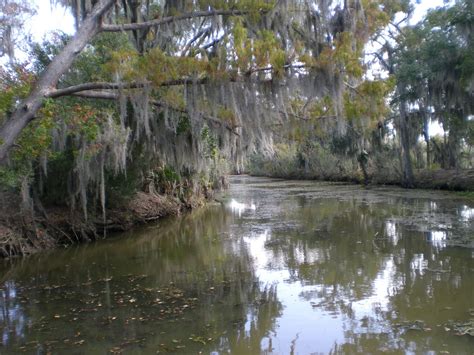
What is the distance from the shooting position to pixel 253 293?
5844mm

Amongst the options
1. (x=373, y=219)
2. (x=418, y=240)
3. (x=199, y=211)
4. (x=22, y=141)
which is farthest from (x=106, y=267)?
(x=199, y=211)

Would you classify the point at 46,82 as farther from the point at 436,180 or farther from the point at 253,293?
the point at 436,180

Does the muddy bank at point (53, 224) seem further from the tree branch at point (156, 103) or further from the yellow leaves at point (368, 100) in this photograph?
the yellow leaves at point (368, 100)

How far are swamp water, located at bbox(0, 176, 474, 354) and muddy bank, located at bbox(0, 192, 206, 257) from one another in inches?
19.3

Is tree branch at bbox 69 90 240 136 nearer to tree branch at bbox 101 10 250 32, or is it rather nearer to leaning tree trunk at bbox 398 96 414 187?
tree branch at bbox 101 10 250 32

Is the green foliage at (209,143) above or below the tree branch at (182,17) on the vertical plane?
below

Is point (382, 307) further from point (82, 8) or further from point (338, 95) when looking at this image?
point (82, 8)

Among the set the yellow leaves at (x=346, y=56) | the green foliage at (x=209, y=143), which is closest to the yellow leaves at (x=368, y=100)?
the yellow leaves at (x=346, y=56)

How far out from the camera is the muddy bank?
29.5 feet

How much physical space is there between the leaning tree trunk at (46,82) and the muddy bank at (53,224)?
375 centimetres

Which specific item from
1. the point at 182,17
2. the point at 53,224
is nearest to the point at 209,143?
the point at 53,224

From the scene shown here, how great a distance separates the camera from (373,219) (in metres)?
12.3

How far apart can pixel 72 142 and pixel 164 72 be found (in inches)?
194

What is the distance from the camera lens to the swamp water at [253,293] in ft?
14.0
